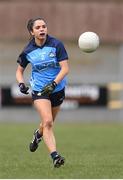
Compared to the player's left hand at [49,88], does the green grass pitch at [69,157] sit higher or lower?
lower

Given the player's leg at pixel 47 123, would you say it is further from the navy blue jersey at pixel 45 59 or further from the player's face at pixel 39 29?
the player's face at pixel 39 29

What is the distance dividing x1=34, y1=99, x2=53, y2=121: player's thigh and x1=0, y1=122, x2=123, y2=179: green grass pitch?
28.6 inches

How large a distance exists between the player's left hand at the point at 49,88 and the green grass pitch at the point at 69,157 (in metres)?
1.07

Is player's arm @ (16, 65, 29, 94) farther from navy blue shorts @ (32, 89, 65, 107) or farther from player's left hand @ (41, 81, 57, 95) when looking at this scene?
player's left hand @ (41, 81, 57, 95)

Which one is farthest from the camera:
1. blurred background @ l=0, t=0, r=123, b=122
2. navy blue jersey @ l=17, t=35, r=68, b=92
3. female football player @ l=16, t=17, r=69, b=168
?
blurred background @ l=0, t=0, r=123, b=122

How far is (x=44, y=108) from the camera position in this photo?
10688mm

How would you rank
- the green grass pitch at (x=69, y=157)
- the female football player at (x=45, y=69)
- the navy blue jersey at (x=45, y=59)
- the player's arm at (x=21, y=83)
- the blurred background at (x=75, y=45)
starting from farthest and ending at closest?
1. the blurred background at (x=75, y=45)
2. the player's arm at (x=21, y=83)
3. the navy blue jersey at (x=45, y=59)
4. the female football player at (x=45, y=69)
5. the green grass pitch at (x=69, y=157)

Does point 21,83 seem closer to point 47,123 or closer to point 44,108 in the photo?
point 44,108

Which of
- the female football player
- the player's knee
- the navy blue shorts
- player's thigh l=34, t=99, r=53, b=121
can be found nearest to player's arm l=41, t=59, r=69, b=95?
the female football player

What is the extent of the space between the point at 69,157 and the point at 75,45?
54.7 feet

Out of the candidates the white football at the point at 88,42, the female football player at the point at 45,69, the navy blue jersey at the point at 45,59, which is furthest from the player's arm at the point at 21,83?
the white football at the point at 88,42

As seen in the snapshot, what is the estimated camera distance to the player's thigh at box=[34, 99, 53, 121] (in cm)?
1062

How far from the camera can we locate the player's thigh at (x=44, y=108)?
10.6 meters

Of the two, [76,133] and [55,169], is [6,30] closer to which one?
[76,133]
